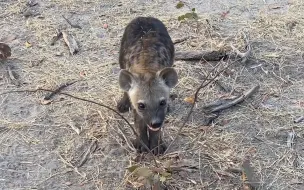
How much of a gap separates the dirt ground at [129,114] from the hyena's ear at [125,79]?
0.62m

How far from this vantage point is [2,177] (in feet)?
16.3

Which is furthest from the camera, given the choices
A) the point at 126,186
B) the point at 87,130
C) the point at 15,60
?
the point at 15,60

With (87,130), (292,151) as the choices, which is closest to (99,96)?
(87,130)

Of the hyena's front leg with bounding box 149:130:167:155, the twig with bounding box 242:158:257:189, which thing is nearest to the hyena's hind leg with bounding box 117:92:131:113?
the hyena's front leg with bounding box 149:130:167:155

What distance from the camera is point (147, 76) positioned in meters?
4.89

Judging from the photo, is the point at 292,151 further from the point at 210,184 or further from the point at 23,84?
the point at 23,84

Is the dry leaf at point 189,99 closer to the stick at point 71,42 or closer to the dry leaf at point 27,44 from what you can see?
the stick at point 71,42

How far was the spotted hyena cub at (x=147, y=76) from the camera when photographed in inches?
190

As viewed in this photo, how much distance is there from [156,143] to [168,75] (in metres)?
0.71

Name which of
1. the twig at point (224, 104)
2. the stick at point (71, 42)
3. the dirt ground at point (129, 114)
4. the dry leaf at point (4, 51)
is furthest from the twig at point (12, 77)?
the twig at point (224, 104)

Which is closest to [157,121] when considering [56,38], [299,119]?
[299,119]

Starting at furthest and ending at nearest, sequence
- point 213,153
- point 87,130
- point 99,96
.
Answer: point 99,96 → point 87,130 → point 213,153

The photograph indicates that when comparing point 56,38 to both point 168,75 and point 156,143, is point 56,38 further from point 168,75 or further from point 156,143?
point 168,75

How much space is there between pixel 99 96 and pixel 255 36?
2.43 meters
